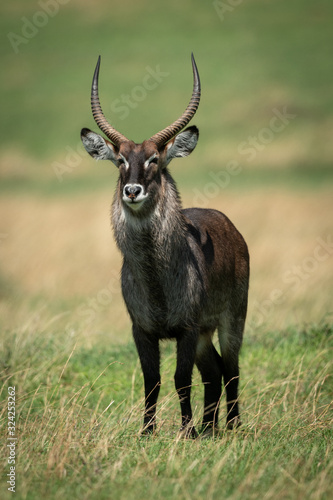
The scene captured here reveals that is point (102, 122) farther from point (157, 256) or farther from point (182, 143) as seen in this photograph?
point (157, 256)

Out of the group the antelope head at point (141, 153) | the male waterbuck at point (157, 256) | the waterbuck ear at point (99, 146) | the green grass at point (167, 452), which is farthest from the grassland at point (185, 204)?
the waterbuck ear at point (99, 146)

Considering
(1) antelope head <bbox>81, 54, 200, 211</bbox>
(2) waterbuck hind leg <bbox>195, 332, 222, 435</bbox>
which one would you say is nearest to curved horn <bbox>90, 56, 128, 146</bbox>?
(1) antelope head <bbox>81, 54, 200, 211</bbox>

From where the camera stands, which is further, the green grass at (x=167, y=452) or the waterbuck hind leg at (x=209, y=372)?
the waterbuck hind leg at (x=209, y=372)

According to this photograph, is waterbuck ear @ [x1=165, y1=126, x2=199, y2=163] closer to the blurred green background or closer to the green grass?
the green grass

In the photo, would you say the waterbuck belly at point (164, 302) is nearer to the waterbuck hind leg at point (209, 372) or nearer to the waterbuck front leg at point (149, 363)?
the waterbuck front leg at point (149, 363)

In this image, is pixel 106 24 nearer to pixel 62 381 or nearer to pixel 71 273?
pixel 71 273

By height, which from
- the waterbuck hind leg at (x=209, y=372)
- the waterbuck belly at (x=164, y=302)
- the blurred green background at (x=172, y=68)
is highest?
the blurred green background at (x=172, y=68)

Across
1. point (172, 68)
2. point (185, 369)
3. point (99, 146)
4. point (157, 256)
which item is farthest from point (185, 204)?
point (172, 68)

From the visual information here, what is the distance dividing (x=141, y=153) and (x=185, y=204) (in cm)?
1172

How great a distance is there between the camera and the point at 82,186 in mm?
23797

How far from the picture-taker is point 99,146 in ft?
19.4

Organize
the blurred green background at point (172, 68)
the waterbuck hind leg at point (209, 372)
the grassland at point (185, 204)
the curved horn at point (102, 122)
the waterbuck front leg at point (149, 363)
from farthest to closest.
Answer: the blurred green background at point (172, 68), the waterbuck hind leg at point (209, 372), the curved horn at point (102, 122), the waterbuck front leg at point (149, 363), the grassland at point (185, 204)

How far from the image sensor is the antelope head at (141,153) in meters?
5.36

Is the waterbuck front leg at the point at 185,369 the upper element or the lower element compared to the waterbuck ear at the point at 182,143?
lower
